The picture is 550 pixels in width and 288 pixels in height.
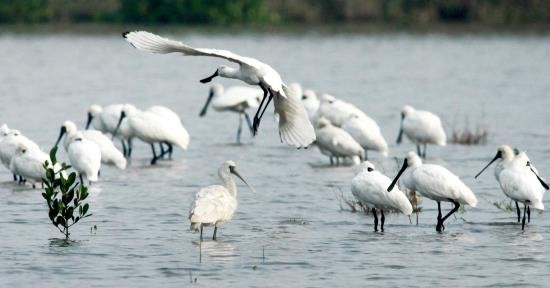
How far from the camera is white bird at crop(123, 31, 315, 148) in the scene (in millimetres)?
12078

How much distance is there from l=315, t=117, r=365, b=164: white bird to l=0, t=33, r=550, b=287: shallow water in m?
0.27

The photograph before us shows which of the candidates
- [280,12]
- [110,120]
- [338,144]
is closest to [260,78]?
[338,144]

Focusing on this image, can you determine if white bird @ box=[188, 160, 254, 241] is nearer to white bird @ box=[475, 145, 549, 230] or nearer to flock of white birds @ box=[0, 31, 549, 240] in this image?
flock of white birds @ box=[0, 31, 549, 240]

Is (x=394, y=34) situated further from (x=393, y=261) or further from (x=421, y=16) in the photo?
(x=393, y=261)

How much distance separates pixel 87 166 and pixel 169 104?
14.9m

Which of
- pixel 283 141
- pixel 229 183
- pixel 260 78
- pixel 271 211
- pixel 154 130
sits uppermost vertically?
pixel 260 78

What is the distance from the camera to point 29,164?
16547mm

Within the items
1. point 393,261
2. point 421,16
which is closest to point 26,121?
point 393,261

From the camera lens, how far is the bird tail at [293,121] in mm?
13531

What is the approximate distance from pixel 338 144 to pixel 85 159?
13.4 feet

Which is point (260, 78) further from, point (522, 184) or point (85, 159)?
point (85, 159)

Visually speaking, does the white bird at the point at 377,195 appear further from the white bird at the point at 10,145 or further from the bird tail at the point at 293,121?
the white bird at the point at 10,145

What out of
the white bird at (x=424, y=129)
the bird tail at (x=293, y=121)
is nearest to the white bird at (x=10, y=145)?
Result: the bird tail at (x=293, y=121)

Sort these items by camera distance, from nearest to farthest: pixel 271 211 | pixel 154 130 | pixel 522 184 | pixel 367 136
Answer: pixel 522 184
pixel 271 211
pixel 367 136
pixel 154 130
